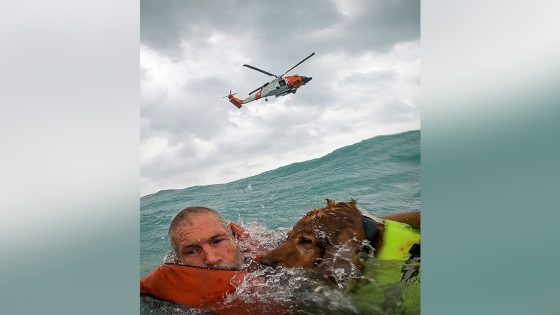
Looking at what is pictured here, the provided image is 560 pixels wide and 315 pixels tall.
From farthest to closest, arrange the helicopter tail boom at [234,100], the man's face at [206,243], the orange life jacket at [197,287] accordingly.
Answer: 1. the helicopter tail boom at [234,100]
2. the man's face at [206,243]
3. the orange life jacket at [197,287]

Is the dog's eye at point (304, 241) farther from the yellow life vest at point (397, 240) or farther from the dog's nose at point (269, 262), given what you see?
the yellow life vest at point (397, 240)

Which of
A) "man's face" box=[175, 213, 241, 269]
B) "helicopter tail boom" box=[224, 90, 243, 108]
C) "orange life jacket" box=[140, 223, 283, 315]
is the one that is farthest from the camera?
"helicopter tail boom" box=[224, 90, 243, 108]

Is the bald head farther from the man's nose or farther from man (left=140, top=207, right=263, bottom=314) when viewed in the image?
the man's nose

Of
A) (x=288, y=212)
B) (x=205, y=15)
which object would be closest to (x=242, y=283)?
(x=288, y=212)

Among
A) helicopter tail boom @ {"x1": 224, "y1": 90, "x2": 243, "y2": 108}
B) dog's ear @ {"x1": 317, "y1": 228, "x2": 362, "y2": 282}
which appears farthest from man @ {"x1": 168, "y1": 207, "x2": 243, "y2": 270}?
helicopter tail boom @ {"x1": 224, "y1": 90, "x2": 243, "y2": 108}

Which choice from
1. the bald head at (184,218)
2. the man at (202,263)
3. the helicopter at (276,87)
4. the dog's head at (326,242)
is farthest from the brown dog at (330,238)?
the helicopter at (276,87)
